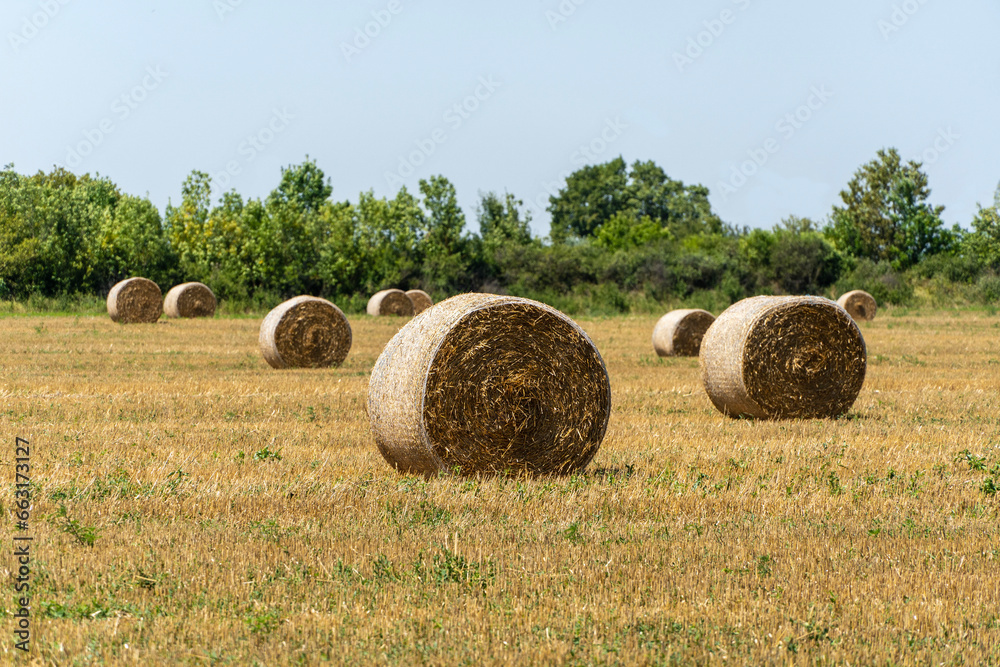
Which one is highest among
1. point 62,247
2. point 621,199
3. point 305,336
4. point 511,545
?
point 621,199

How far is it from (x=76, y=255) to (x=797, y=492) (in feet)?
143

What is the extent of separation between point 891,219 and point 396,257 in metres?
33.6

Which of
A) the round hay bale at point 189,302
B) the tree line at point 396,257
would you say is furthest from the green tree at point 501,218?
the round hay bale at point 189,302

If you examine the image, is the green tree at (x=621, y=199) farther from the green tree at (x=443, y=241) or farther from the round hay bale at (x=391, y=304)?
the round hay bale at (x=391, y=304)

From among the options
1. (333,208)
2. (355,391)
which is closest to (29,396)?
(355,391)

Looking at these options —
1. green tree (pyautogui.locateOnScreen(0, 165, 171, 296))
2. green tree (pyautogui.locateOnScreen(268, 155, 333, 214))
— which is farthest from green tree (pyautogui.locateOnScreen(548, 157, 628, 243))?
green tree (pyautogui.locateOnScreen(0, 165, 171, 296))

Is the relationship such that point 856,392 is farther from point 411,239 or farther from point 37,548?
point 411,239

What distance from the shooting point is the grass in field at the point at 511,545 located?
5.05 meters

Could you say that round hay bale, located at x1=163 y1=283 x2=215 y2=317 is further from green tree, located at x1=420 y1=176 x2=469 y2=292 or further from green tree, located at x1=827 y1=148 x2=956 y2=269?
green tree, located at x1=827 y1=148 x2=956 y2=269

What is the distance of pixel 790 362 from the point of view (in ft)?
44.7

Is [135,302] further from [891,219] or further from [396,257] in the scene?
[891,219]

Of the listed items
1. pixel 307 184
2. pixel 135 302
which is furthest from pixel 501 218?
pixel 135 302

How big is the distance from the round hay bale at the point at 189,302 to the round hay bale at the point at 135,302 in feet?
7.20

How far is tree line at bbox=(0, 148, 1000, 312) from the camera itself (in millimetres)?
46625
